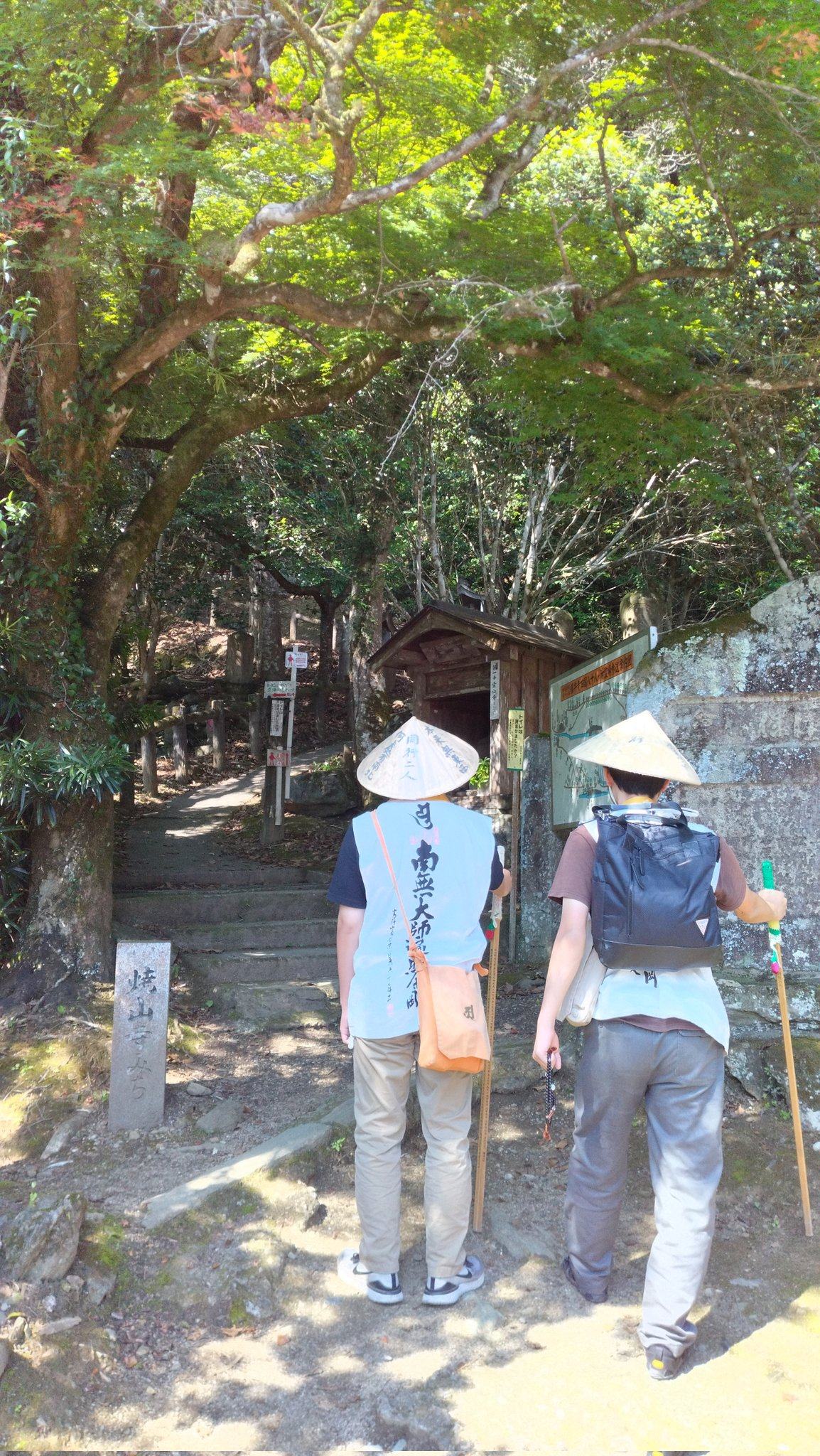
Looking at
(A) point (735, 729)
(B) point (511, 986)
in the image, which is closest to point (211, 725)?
(B) point (511, 986)

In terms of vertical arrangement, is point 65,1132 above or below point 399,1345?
above

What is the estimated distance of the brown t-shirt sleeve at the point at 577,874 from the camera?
350cm

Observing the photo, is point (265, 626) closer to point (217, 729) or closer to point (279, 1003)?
point (217, 729)

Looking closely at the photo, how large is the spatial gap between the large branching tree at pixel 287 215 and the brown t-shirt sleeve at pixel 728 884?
397 centimetres

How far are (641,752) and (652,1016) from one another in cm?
92

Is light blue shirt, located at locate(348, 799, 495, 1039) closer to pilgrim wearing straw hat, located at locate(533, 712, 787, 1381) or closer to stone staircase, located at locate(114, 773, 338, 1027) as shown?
pilgrim wearing straw hat, located at locate(533, 712, 787, 1381)

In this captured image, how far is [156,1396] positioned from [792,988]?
150 inches

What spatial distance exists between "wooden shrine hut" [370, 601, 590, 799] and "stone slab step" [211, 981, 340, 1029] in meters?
2.63

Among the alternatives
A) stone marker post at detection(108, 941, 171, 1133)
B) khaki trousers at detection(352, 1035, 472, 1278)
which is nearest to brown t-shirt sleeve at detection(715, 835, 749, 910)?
khaki trousers at detection(352, 1035, 472, 1278)

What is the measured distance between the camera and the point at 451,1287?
12.3 feet

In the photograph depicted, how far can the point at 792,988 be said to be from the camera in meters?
5.52

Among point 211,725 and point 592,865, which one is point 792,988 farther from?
point 211,725

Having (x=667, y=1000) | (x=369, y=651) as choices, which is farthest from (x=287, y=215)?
(x=369, y=651)

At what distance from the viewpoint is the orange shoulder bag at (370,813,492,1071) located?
3506 mm
